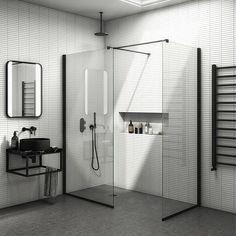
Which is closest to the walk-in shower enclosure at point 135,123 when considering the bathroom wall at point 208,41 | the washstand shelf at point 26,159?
the bathroom wall at point 208,41

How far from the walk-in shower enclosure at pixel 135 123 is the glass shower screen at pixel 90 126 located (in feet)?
0.04

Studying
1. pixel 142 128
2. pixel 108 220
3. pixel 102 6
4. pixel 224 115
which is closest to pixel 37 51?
pixel 102 6

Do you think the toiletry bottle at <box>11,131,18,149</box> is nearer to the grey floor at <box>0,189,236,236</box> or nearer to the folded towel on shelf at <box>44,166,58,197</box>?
the folded towel on shelf at <box>44,166,58,197</box>

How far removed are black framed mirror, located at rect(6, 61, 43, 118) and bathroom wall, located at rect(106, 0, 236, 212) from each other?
6.44 feet

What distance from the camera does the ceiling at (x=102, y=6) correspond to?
14.7 ft

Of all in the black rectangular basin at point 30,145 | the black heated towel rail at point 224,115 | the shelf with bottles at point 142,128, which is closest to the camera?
the black heated towel rail at point 224,115

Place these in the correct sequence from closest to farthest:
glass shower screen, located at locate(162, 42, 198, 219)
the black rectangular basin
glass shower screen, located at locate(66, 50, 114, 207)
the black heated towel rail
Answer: glass shower screen, located at locate(162, 42, 198, 219)
the black heated towel rail
the black rectangular basin
glass shower screen, located at locate(66, 50, 114, 207)

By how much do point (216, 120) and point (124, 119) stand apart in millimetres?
1736

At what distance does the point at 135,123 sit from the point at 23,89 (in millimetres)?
1854

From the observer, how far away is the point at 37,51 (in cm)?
461

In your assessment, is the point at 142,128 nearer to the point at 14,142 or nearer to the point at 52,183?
the point at 52,183

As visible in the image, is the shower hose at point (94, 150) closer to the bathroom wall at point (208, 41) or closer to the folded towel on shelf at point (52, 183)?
the folded towel on shelf at point (52, 183)

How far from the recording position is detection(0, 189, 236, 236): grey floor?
3451 mm

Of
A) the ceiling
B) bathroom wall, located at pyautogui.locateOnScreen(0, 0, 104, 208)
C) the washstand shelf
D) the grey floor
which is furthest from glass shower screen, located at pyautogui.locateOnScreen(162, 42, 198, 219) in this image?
bathroom wall, located at pyautogui.locateOnScreen(0, 0, 104, 208)
